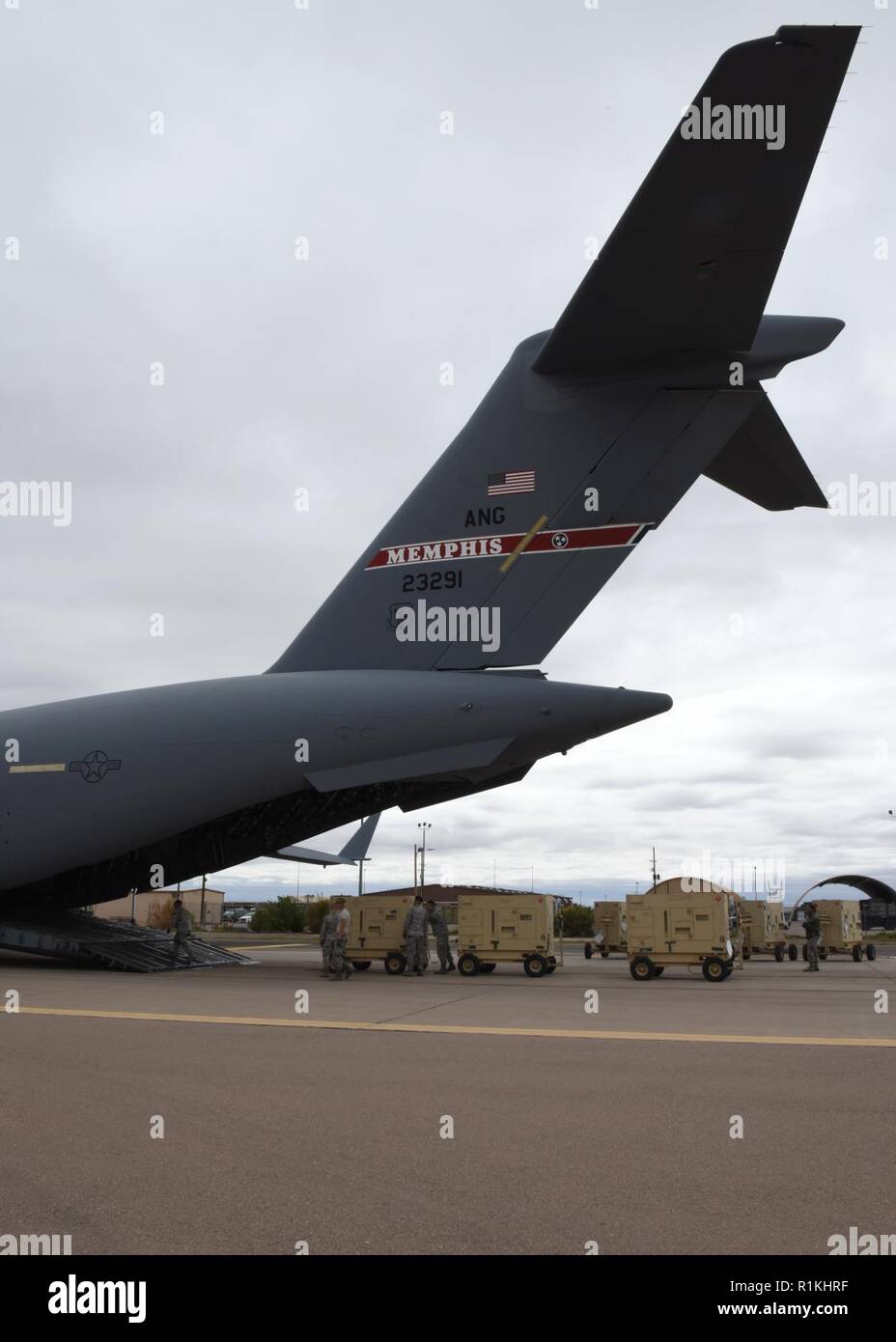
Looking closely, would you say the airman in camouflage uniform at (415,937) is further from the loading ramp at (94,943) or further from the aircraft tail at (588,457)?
the aircraft tail at (588,457)

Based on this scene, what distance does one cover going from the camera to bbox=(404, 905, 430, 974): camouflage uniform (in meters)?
15.2

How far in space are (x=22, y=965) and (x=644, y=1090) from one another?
486 inches

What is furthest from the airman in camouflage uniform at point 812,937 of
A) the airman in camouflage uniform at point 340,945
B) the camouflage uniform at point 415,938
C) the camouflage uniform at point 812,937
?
the airman in camouflage uniform at point 340,945

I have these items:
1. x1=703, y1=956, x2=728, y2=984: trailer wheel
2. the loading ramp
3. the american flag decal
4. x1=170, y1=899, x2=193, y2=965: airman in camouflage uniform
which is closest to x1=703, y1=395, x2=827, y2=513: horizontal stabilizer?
the american flag decal

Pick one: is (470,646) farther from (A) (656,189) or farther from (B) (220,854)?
(A) (656,189)

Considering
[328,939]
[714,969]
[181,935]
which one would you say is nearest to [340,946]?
[328,939]

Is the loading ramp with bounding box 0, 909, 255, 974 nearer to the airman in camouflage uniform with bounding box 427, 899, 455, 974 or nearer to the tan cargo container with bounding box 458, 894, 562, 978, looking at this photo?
the airman in camouflage uniform with bounding box 427, 899, 455, 974

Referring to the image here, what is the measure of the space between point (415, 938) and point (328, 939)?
183 cm

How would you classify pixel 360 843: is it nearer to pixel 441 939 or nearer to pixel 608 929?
pixel 608 929

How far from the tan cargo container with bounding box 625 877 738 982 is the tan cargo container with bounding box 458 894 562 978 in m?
1.20

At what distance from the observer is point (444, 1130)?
4.74 meters
